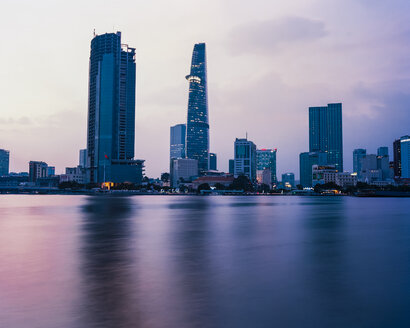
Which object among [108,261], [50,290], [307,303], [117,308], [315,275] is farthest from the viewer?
[108,261]

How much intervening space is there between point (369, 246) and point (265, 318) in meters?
24.5

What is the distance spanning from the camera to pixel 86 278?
19.5 m

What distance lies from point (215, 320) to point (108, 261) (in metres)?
13.9

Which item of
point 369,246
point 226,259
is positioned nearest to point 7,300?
point 226,259

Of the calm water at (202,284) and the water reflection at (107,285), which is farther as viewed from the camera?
the calm water at (202,284)

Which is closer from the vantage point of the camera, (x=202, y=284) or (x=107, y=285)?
(x=107, y=285)

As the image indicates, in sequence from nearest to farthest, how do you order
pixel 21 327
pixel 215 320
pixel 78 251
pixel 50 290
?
pixel 21 327 → pixel 215 320 → pixel 50 290 → pixel 78 251

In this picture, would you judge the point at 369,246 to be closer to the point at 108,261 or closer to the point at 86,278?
the point at 108,261

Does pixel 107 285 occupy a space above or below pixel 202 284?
above

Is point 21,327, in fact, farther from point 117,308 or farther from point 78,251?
point 78,251

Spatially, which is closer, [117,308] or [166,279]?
[117,308]

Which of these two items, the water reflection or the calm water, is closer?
the water reflection

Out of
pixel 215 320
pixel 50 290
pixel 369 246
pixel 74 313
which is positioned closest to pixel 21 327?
pixel 74 313

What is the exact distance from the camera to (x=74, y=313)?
44.9 ft
